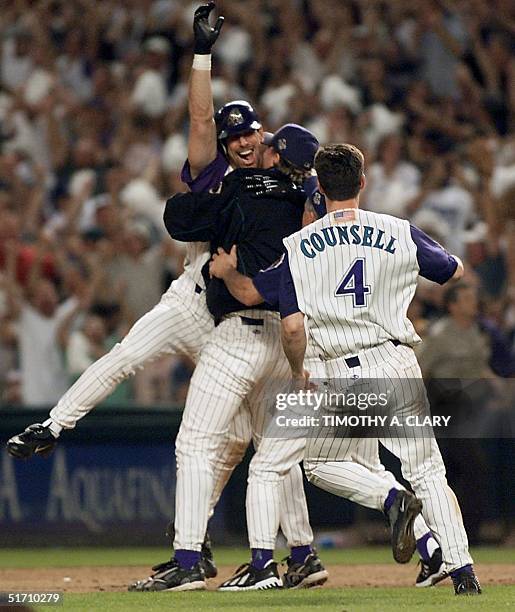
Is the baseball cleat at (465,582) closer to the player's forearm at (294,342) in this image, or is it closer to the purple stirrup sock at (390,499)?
the purple stirrup sock at (390,499)

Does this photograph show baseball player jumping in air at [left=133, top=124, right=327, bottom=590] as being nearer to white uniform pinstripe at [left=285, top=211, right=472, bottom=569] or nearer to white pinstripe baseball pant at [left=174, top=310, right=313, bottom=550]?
white pinstripe baseball pant at [left=174, top=310, right=313, bottom=550]

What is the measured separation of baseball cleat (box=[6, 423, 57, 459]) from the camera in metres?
7.29

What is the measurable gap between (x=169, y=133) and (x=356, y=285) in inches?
339

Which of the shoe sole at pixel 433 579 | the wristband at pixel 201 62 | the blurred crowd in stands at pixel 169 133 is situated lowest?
the shoe sole at pixel 433 579

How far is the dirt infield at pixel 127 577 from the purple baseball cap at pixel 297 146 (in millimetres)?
2207

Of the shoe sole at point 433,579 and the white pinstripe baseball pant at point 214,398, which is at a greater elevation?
the white pinstripe baseball pant at point 214,398

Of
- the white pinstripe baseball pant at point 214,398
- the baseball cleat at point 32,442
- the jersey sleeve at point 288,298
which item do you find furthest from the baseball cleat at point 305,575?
the jersey sleeve at point 288,298

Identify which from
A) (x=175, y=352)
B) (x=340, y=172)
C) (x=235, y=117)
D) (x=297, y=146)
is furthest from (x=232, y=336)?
(x=340, y=172)

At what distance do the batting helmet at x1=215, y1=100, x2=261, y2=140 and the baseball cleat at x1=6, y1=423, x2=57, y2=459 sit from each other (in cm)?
174

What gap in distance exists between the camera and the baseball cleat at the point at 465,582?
253 inches

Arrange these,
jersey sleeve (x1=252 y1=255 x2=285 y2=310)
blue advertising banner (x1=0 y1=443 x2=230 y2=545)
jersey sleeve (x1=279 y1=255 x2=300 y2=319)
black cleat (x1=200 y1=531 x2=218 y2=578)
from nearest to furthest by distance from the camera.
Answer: jersey sleeve (x1=279 y1=255 x2=300 y2=319)
jersey sleeve (x1=252 y1=255 x2=285 y2=310)
black cleat (x1=200 y1=531 x2=218 y2=578)
blue advertising banner (x1=0 y1=443 x2=230 y2=545)

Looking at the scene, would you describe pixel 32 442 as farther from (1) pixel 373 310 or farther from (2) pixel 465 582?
(2) pixel 465 582

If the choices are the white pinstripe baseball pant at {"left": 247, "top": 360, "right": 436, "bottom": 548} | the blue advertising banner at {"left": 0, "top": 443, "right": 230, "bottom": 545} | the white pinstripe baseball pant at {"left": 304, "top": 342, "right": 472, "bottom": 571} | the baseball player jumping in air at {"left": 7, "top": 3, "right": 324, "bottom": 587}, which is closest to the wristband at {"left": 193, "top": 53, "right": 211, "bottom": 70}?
the baseball player jumping in air at {"left": 7, "top": 3, "right": 324, "bottom": 587}

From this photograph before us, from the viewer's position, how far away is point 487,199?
1306cm
